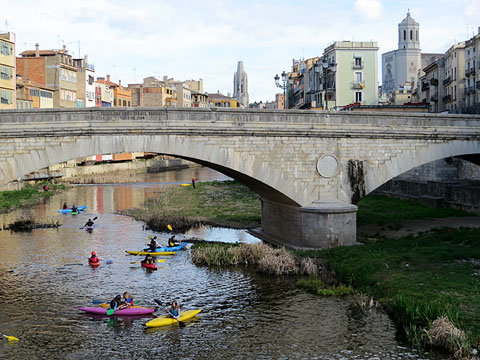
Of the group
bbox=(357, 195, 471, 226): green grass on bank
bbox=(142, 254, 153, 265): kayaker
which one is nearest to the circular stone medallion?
bbox=(357, 195, 471, 226): green grass on bank

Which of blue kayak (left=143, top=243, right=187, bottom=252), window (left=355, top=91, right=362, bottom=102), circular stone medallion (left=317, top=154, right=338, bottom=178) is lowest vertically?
blue kayak (left=143, top=243, right=187, bottom=252)

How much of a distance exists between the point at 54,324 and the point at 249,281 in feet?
25.5

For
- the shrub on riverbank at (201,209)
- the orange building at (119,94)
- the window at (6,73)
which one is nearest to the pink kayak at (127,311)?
the shrub on riverbank at (201,209)

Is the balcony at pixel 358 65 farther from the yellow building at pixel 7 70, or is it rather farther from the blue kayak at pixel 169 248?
the blue kayak at pixel 169 248

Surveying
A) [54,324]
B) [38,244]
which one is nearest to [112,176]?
[38,244]

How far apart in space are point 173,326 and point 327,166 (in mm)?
12246

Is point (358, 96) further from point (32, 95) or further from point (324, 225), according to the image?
point (324, 225)

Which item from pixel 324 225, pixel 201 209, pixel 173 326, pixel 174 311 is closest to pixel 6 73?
pixel 201 209

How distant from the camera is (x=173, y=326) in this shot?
18.8 metres

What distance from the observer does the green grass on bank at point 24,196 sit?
46250 mm

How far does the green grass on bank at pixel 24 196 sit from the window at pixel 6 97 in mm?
7748

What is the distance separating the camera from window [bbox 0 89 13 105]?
51.3m

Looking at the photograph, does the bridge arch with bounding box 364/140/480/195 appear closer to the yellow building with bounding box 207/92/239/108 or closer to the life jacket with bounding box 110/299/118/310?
the life jacket with bounding box 110/299/118/310

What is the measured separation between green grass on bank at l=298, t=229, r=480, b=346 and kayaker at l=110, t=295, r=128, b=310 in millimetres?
8188
